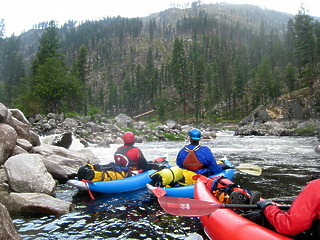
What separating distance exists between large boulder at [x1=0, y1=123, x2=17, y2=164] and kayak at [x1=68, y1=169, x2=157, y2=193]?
1.79m

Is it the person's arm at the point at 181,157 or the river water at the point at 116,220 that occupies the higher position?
the person's arm at the point at 181,157

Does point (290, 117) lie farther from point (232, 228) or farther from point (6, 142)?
point (232, 228)

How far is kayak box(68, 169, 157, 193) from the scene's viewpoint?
615cm

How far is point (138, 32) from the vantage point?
404ft

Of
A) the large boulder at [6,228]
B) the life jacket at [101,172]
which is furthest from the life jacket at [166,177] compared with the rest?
the large boulder at [6,228]

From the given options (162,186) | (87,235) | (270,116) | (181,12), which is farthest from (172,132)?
(181,12)

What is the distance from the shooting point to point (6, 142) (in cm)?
644

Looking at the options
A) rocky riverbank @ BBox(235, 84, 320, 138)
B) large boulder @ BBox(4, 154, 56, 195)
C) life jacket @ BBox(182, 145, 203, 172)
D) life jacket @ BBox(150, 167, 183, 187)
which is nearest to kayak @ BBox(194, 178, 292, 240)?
life jacket @ BBox(150, 167, 183, 187)

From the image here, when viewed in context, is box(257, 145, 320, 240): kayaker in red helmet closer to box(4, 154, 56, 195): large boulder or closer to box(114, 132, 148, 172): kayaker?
box(114, 132, 148, 172): kayaker

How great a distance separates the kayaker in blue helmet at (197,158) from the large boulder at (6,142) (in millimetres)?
4305

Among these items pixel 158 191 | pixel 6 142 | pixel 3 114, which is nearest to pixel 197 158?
pixel 158 191

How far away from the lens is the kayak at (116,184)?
6148mm

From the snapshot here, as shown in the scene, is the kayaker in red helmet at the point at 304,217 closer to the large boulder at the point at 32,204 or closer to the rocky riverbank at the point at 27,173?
the rocky riverbank at the point at 27,173

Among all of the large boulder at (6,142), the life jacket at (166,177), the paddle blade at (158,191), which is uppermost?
the large boulder at (6,142)
